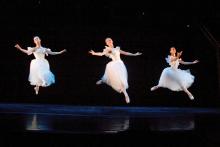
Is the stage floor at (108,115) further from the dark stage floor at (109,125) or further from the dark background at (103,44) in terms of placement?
the dark background at (103,44)

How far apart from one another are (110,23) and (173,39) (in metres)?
1.80

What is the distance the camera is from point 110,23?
35.2 feet

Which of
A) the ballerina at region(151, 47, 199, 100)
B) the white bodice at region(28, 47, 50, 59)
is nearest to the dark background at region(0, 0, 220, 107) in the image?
the ballerina at region(151, 47, 199, 100)

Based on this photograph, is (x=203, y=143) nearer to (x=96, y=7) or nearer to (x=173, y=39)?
(x=173, y=39)

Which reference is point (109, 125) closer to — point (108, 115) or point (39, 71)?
point (108, 115)

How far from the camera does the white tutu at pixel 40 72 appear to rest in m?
9.00

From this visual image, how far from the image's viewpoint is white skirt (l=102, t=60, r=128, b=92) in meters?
8.67

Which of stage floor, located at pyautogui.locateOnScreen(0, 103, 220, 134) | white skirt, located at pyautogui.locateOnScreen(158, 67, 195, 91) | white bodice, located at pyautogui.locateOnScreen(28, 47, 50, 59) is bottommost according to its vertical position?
stage floor, located at pyautogui.locateOnScreen(0, 103, 220, 134)

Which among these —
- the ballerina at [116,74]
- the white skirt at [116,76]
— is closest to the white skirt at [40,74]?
the ballerina at [116,74]

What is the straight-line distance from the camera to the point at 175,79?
9.00 m

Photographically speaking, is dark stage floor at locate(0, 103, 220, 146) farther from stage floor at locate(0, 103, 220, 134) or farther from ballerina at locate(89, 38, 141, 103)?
ballerina at locate(89, 38, 141, 103)

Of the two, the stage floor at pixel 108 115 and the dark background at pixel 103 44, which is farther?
the dark background at pixel 103 44

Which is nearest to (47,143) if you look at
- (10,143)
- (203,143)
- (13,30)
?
(10,143)

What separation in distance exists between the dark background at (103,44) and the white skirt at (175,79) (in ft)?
1.31
